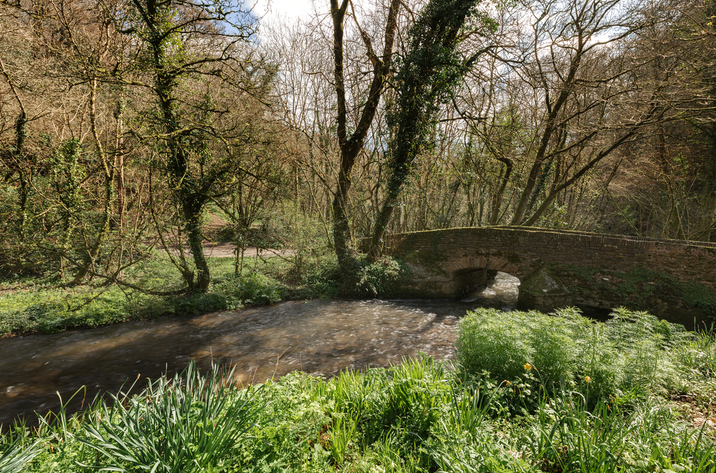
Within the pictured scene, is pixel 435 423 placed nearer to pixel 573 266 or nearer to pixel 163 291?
pixel 573 266

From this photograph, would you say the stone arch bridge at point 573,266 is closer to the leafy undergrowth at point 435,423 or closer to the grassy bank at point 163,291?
the grassy bank at point 163,291

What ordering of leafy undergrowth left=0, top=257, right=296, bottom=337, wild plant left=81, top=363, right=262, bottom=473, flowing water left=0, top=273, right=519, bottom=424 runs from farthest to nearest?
leafy undergrowth left=0, top=257, right=296, bottom=337, flowing water left=0, top=273, right=519, bottom=424, wild plant left=81, top=363, right=262, bottom=473

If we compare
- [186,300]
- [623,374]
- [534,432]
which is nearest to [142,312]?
[186,300]

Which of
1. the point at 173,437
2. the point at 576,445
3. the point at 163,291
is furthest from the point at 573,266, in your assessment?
the point at 163,291

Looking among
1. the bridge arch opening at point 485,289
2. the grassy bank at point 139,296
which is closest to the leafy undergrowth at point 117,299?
the grassy bank at point 139,296

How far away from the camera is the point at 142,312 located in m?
8.02

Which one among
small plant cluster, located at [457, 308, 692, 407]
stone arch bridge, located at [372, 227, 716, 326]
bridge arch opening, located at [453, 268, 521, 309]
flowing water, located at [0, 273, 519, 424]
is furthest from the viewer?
bridge arch opening, located at [453, 268, 521, 309]

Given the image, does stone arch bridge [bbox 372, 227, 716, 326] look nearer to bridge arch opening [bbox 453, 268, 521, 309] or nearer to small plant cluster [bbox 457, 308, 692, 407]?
bridge arch opening [bbox 453, 268, 521, 309]

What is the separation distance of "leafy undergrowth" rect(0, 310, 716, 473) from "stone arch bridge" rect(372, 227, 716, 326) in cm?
557

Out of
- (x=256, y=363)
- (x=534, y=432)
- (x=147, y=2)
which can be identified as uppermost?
(x=147, y=2)

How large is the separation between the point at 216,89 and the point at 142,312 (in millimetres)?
6970

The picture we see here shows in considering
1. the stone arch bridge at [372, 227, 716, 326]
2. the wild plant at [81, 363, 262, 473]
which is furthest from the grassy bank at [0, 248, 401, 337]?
the wild plant at [81, 363, 262, 473]

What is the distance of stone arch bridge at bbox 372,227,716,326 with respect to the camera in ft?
24.7

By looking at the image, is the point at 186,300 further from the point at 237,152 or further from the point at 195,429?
the point at 195,429
